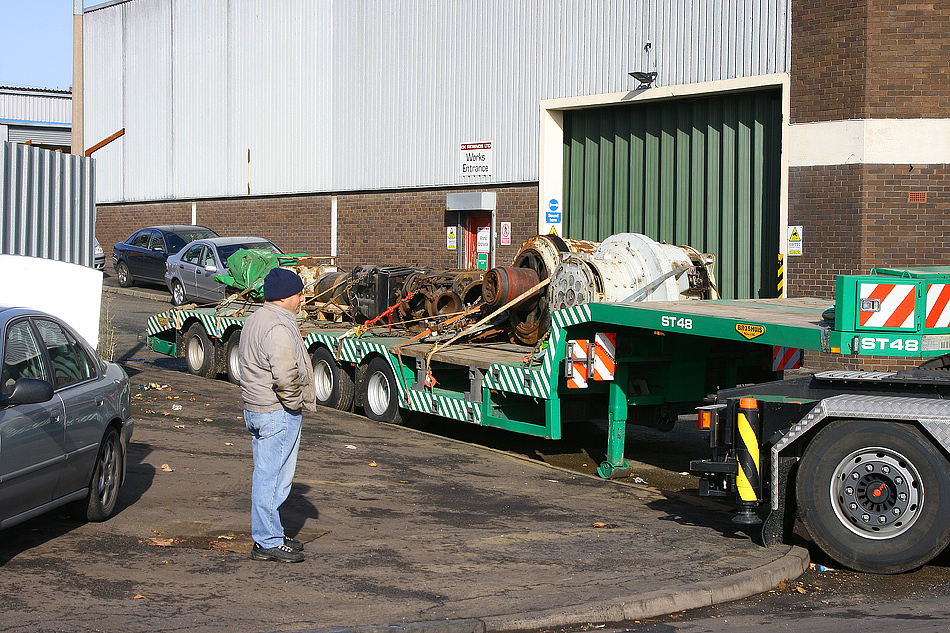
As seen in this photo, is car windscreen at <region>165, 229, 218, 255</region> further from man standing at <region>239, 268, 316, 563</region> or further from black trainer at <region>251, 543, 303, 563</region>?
black trainer at <region>251, 543, 303, 563</region>

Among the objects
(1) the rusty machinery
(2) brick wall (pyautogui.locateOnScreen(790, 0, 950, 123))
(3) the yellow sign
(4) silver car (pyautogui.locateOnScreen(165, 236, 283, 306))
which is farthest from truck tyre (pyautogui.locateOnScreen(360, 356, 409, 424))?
(4) silver car (pyautogui.locateOnScreen(165, 236, 283, 306))

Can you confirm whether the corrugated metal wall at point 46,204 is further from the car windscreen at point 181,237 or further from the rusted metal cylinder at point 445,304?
the car windscreen at point 181,237

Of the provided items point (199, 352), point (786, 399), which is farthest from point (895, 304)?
point (199, 352)

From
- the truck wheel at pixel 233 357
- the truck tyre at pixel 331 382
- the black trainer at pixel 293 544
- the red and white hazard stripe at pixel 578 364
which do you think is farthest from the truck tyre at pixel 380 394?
the black trainer at pixel 293 544

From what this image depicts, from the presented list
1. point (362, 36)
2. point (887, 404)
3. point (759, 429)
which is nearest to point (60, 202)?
point (759, 429)

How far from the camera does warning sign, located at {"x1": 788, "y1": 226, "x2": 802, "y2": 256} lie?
16.8 m

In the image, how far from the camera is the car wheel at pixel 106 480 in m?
7.14

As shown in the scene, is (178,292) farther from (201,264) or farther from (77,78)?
(77,78)

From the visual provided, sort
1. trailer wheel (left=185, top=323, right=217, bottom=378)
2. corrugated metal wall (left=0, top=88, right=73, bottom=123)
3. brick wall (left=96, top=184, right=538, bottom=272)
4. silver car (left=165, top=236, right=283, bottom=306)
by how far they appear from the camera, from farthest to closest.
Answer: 1. corrugated metal wall (left=0, top=88, right=73, bottom=123)
2. brick wall (left=96, top=184, right=538, bottom=272)
3. silver car (left=165, top=236, right=283, bottom=306)
4. trailer wheel (left=185, top=323, right=217, bottom=378)

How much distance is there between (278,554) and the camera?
20.9 ft

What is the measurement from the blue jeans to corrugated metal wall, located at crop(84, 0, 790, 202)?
520 inches

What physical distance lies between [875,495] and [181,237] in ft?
75.1

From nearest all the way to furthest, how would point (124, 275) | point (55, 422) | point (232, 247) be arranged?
point (55, 422), point (232, 247), point (124, 275)

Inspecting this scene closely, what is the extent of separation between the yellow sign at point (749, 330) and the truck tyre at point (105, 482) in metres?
4.83
